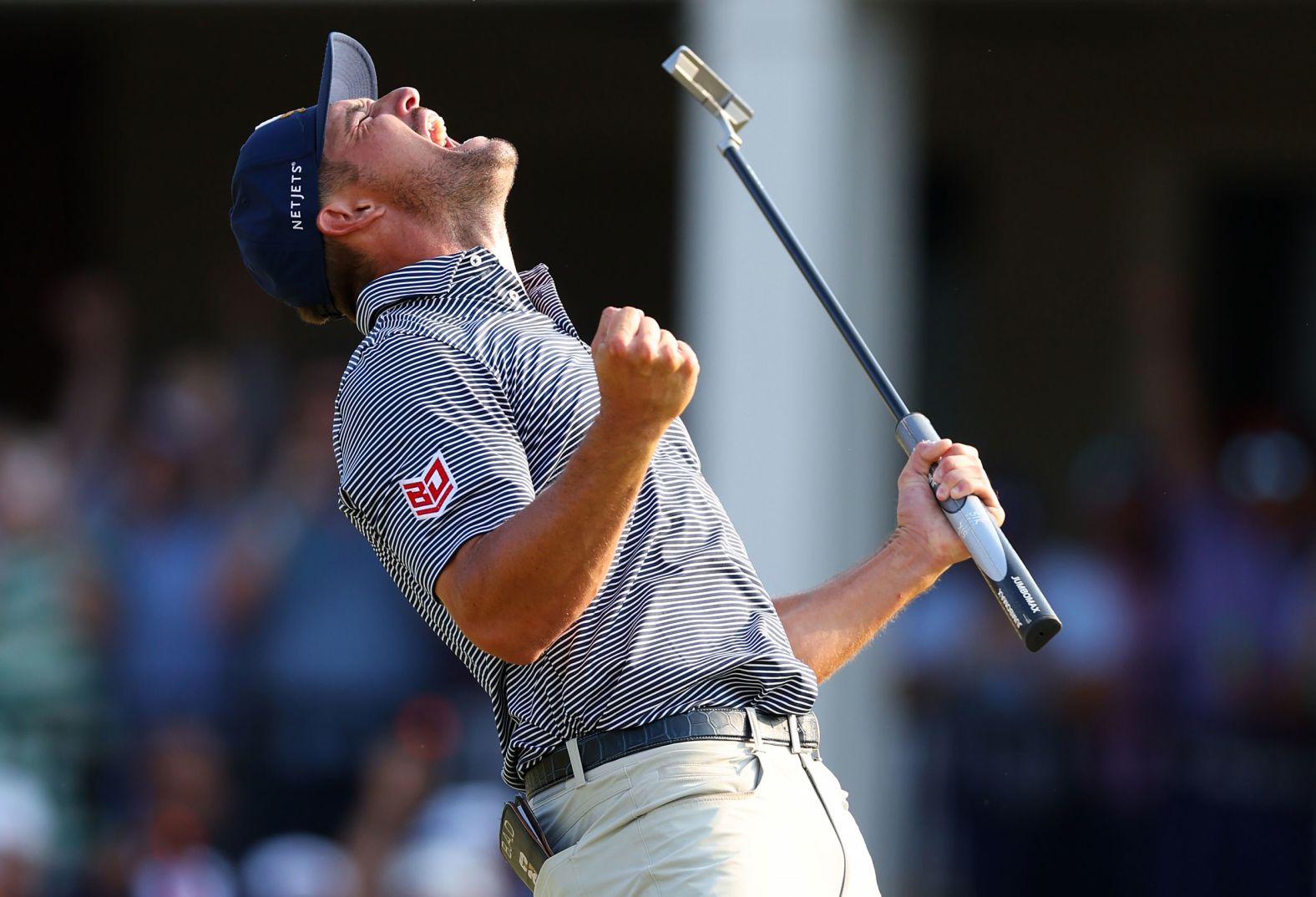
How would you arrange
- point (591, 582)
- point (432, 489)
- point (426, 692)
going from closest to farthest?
point (591, 582)
point (432, 489)
point (426, 692)

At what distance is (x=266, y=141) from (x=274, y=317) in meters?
5.60

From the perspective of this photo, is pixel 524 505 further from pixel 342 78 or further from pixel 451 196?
pixel 342 78

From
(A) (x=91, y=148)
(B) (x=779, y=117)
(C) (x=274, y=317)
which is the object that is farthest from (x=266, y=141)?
(A) (x=91, y=148)

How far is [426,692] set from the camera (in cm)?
719

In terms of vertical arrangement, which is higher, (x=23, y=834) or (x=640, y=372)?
(x=640, y=372)

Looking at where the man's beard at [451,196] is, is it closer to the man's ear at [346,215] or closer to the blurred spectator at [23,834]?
the man's ear at [346,215]

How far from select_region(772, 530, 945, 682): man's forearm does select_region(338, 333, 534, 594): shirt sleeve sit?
2.33ft

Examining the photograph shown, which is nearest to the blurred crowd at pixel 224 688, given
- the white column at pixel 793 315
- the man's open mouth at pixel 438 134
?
the white column at pixel 793 315

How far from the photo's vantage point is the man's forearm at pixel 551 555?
2430 mm

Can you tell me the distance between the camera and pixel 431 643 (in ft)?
24.2

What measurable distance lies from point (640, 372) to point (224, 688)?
519cm

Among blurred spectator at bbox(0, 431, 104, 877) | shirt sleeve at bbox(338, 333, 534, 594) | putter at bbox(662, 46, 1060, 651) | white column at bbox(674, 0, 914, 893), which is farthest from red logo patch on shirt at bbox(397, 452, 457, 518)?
blurred spectator at bbox(0, 431, 104, 877)

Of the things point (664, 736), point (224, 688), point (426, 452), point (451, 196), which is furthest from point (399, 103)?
point (224, 688)

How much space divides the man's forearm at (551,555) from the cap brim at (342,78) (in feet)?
3.23
